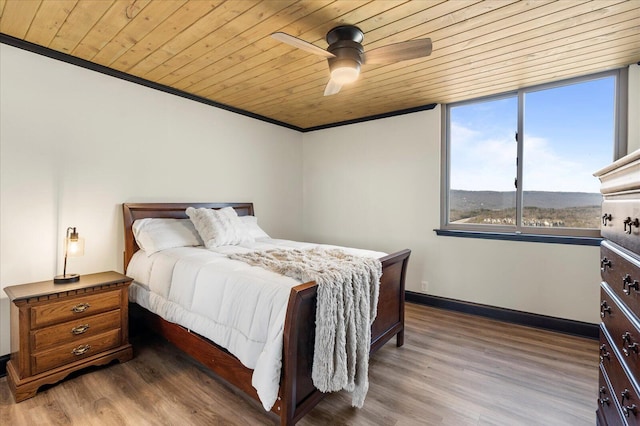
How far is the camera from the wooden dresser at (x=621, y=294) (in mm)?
1043

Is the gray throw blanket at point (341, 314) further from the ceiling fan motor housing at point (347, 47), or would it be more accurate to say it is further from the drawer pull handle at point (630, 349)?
the ceiling fan motor housing at point (347, 47)

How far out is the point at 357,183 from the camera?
439 centimetres

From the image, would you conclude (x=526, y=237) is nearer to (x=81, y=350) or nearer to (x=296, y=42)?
(x=296, y=42)

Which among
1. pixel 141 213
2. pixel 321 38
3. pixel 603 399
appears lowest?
pixel 603 399

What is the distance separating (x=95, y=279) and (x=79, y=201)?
721 millimetres

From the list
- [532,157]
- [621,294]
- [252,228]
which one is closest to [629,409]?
[621,294]

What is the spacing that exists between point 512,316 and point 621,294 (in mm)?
2361

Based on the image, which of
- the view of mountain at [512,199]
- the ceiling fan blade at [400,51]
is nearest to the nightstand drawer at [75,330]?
the ceiling fan blade at [400,51]

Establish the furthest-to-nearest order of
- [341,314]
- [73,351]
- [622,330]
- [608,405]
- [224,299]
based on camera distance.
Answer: [73,351] → [224,299] → [341,314] → [608,405] → [622,330]

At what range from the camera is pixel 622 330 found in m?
1.18

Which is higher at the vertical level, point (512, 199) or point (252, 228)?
point (512, 199)

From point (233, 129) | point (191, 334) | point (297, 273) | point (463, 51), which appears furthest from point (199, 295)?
point (463, 51)

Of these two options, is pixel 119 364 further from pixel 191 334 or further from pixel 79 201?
pixel 79 201

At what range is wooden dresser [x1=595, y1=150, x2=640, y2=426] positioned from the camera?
1043 millimetres
